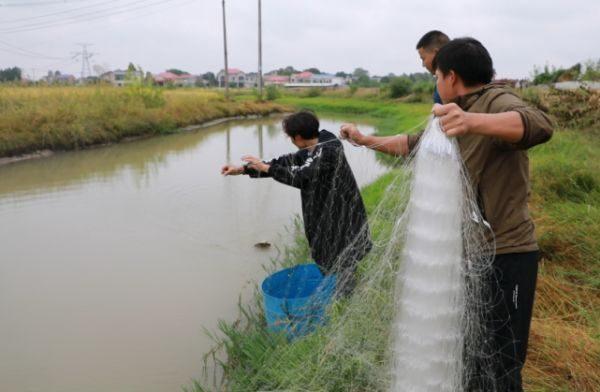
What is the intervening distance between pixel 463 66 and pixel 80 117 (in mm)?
13249

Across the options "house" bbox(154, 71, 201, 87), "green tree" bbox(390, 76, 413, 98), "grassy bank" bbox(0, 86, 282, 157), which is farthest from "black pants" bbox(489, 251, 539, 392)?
"house" bbox(154, 71, 201, 87)

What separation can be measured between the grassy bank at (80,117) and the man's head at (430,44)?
409 inches

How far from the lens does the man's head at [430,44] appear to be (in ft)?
10.6

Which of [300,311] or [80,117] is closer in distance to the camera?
[300,311]

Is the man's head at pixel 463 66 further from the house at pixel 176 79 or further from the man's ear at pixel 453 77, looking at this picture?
the house at pixel 176 79

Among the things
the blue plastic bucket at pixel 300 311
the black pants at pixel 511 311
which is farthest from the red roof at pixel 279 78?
the black pants at pixel 511 311

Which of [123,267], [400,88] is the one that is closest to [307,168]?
[123,267]

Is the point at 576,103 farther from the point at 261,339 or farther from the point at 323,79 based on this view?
the point at 323,79

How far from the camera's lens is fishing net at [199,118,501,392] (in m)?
1.48

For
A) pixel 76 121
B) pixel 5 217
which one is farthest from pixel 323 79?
pixel 5 217

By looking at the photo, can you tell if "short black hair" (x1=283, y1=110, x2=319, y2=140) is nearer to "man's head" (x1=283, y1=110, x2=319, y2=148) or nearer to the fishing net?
"man's head" (x1=283, y1=110, x2=319, y2=148)

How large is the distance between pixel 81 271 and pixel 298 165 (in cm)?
323

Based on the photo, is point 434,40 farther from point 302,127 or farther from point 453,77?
point 453,77

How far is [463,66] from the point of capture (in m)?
1.58
